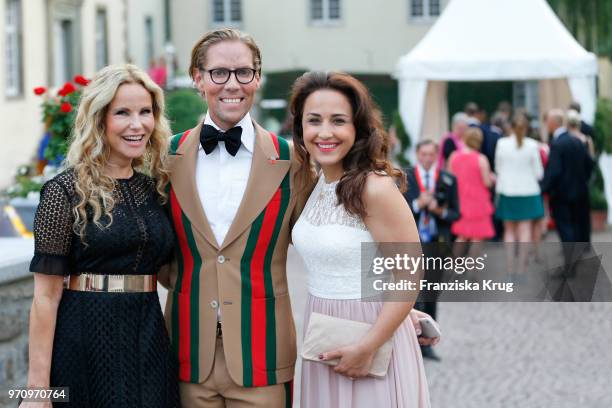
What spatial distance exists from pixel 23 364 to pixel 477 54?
10.9m

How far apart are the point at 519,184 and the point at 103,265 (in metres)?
8.41

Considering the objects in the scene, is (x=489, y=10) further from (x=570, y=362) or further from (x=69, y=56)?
(x=69, y=56)

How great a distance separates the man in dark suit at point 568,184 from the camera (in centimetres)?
1160

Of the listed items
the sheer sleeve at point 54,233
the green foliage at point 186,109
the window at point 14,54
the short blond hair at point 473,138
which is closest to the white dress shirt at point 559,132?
the short blond hair at point 473,138

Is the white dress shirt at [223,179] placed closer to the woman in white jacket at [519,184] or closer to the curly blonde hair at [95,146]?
the curly blonde hair at [95,146]

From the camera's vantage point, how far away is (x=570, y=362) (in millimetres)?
8102

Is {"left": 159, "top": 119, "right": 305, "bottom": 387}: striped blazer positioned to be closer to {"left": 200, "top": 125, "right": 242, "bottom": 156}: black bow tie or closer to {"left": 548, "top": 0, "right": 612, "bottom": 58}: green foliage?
{"left": 200, "top": 125, "right": 242, "bottom": 156}: black bow tie

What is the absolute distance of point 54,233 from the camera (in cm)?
383

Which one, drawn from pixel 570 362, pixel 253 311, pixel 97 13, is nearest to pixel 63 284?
pixel 253 311

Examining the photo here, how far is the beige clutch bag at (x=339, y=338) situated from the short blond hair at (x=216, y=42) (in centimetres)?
101

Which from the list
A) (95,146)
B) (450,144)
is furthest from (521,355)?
(450,144)

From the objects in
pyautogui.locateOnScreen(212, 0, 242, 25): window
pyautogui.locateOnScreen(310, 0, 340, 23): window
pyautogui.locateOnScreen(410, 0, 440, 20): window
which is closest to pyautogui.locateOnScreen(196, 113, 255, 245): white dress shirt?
pyautogui.locateOnScreen(410, 0, 440, 20): window

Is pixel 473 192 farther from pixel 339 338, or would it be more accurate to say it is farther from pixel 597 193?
pixel 339 338

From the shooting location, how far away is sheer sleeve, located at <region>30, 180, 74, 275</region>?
3830mm
